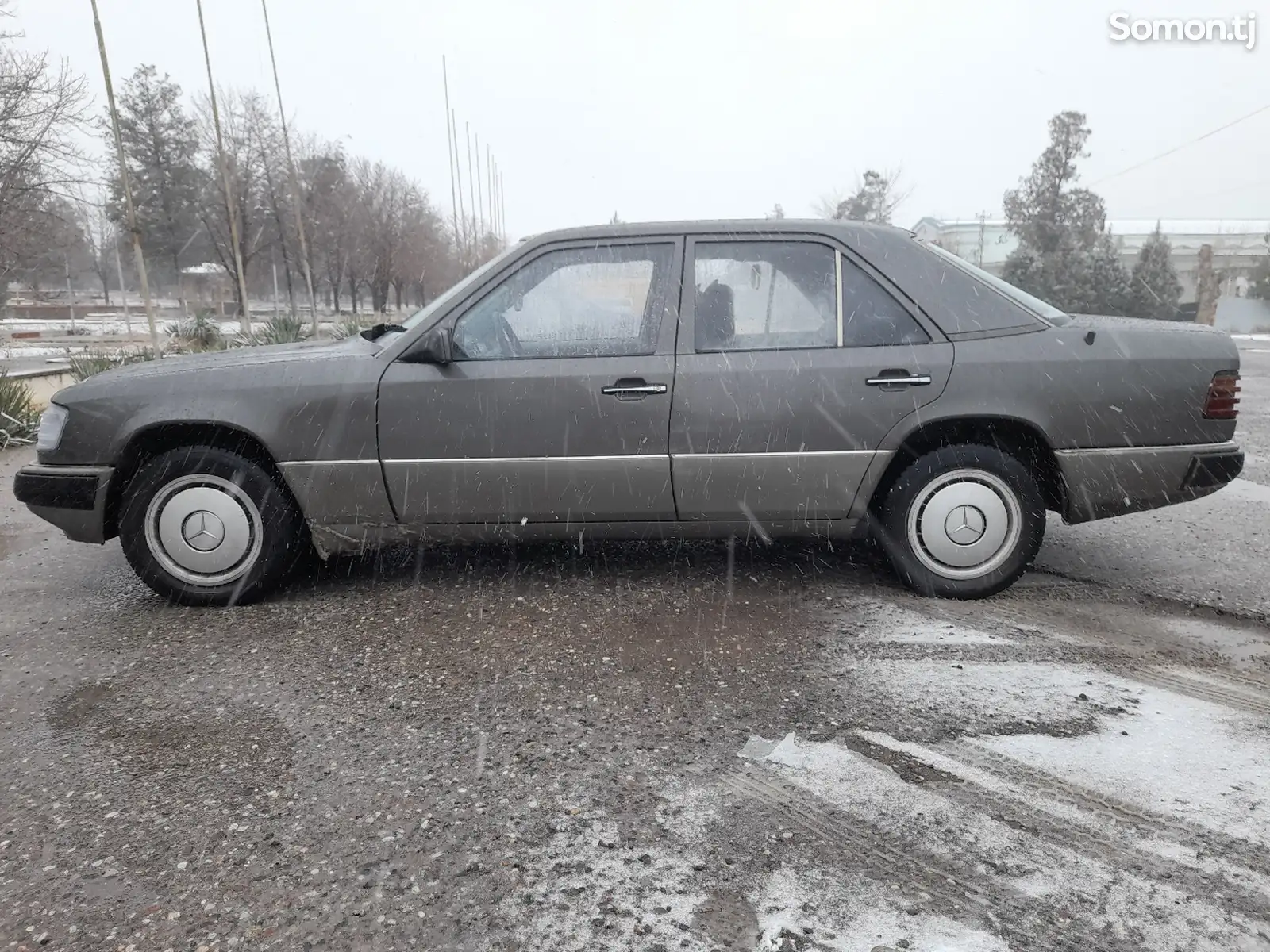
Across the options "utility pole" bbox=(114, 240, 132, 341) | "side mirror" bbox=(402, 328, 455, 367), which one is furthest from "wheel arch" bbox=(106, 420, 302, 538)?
"utility pole" bbox=(114, 240, 132, 341)

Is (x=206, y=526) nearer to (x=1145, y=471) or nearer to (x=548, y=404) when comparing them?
(x=548, y=404)

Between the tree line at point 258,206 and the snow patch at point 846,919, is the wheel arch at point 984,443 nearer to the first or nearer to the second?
the snow patch at point 846,919

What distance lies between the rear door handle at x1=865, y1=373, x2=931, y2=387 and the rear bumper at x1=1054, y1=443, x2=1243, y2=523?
2.27ft

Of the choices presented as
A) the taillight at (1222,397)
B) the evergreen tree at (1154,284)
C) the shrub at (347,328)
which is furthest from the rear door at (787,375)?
the evergreen tree at (1154,284)

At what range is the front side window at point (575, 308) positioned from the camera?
365 cm

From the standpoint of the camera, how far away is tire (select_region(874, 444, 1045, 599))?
12.1ft

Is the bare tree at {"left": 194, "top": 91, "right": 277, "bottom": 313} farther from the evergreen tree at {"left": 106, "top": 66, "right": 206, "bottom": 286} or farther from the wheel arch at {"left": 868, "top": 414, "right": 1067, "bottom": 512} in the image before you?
the wheel arch at {"left": 868, "top": 414, "right": 1067, "bottom": 512}

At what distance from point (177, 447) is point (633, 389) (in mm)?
2058

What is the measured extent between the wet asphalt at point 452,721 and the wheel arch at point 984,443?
21.6 inches

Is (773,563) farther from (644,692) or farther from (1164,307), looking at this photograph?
(1164,307)

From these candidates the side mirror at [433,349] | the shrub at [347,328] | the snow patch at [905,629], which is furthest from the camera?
the shrub at [347,328]

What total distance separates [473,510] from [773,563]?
1.61 meters

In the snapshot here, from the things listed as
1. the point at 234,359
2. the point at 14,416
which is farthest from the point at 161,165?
the point at 234,359

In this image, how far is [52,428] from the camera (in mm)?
3711
